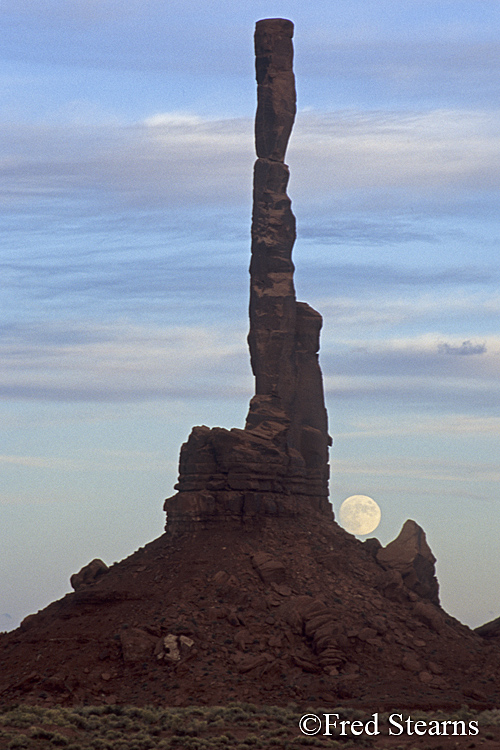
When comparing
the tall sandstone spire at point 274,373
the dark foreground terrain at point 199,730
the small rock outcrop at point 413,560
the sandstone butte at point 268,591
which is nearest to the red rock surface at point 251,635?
the sandstone butte at point 268,591

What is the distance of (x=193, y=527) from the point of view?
9494 cm

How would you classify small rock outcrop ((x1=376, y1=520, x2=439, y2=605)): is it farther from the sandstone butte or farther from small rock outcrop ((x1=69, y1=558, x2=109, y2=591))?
small rock outcrop ((x1=69, y1=558, x2=109, y2=591))

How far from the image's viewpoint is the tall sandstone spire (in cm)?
9594

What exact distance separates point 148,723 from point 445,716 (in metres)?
16.8

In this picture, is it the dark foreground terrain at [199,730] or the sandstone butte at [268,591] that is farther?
the sandstone butte at [268,591]

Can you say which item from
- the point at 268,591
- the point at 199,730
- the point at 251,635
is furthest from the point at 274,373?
the point at 199,730

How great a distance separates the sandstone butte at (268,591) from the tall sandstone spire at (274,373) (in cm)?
11

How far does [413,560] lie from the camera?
97312 mm

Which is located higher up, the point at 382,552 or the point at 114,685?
the point at 382,552

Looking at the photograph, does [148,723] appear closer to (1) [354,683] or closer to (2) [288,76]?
(1) [354,683]

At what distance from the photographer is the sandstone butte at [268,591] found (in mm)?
79000

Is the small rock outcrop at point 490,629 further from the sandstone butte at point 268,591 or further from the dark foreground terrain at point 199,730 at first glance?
the dark foreground terrain at point 199,730

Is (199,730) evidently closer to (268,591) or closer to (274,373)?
(268,591)

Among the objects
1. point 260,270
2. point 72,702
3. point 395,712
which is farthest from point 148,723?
point 260,270
